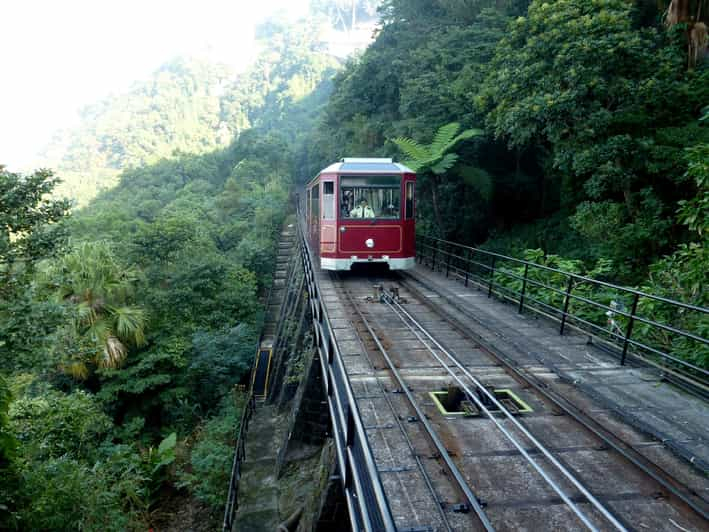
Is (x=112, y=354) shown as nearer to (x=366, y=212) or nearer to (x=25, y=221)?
(x=25, y=221)

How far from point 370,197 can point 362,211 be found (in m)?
0.41

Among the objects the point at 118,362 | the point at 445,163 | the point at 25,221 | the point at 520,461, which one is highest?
the point at 445,163

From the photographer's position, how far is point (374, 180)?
11484 millimetres

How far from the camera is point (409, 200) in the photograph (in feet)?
38.4

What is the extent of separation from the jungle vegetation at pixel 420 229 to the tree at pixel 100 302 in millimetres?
57

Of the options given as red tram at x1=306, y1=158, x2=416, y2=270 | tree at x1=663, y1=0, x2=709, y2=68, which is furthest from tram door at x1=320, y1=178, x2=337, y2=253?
tree at x1=663, y1=0, x2=709, y2=68

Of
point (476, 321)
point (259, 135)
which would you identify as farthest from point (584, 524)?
point (259, 135)

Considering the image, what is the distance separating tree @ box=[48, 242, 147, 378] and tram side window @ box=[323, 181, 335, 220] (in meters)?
6.75

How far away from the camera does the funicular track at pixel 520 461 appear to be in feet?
11.4

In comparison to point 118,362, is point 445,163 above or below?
above

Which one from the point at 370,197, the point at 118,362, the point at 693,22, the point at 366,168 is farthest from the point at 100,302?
the point at 693,22

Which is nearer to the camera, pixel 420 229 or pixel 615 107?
pixel 615 107

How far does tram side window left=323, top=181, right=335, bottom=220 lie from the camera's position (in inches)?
454

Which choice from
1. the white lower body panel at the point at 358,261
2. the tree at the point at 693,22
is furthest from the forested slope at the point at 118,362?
the tree at the point at 693,22
